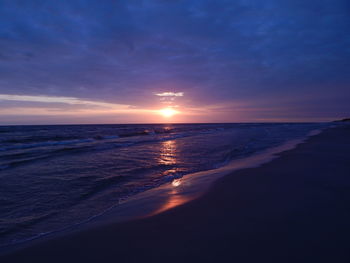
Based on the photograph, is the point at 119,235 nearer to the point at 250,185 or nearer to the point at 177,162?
the point at 250,185

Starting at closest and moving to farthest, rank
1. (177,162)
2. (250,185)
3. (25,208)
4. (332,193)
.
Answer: (332,193)
(25,208)
(250,185)
(177,162)

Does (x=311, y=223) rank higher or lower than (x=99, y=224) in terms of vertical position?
higher

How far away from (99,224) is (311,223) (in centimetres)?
376

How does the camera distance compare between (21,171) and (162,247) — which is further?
(21,171)

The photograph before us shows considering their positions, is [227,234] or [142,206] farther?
[142,206]

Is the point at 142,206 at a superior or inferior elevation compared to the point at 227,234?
inferior

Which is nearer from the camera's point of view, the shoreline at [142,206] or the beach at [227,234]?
the beach at [227,234]

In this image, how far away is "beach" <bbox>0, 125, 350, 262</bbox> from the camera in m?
2.44

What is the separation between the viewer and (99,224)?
11.7ft

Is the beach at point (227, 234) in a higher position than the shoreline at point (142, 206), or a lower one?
higher

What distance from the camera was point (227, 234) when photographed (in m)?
2.87

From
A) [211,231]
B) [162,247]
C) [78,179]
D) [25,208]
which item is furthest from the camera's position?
[78,179]

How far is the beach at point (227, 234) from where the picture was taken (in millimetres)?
2436

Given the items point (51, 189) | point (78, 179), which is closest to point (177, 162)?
point (78, 179)
